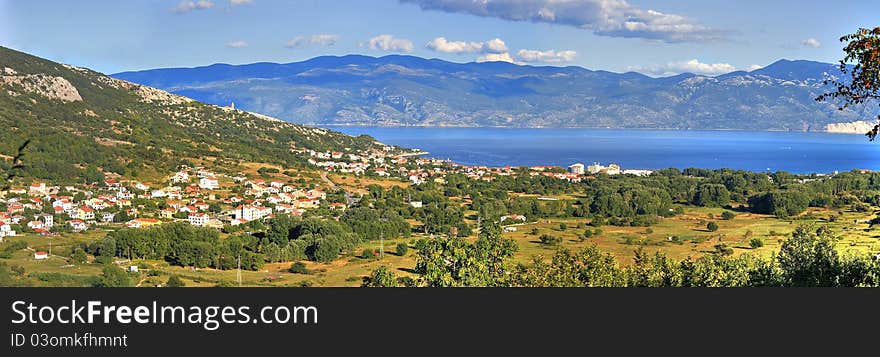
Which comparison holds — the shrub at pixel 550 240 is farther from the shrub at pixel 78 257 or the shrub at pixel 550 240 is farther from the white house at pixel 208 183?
the white house at pixel 208 183

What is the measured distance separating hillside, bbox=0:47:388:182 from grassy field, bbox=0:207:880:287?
1373 cm

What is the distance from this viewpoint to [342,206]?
3578 cm

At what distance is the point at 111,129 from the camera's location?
4809 centimetres

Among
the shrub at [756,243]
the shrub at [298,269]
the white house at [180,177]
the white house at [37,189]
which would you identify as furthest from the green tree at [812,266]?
the white house at [180,177]

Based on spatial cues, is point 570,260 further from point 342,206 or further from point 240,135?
point 240,135

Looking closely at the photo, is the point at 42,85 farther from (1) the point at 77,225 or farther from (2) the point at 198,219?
(1) the point at 77,225

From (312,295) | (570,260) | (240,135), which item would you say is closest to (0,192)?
(570,260)

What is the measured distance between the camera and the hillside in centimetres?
3778

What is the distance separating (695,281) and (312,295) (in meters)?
6.27

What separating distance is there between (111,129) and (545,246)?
34024mm

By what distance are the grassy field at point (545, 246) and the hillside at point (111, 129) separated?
13.7 meters

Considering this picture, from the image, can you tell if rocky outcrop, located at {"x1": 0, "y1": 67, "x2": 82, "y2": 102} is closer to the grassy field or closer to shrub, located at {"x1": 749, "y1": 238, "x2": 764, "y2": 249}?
the grassy field

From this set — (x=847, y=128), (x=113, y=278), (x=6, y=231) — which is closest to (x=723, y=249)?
(x=113, y=278)

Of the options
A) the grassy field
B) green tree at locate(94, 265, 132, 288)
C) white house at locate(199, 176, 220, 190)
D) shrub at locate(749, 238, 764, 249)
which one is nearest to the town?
white house at locate(199, 176, 220, 190)
